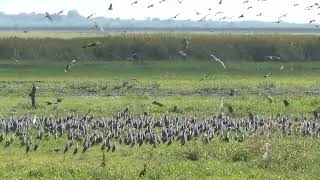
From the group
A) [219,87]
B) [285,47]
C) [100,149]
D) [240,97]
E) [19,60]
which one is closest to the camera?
[100,149]


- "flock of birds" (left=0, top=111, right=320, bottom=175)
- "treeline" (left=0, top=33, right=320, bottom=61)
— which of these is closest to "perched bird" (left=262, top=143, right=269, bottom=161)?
"flock of birds" (left=0, top=111, right=320, bottom=175)

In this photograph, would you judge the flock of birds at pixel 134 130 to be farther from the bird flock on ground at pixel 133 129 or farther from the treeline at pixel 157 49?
the treeline at pixel 157 49

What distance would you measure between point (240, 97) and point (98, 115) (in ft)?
32.2

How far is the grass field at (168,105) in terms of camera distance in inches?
796

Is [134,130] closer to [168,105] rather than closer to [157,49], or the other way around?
[168,105]

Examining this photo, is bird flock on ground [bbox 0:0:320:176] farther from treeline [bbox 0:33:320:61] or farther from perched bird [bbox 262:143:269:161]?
treeline [bbox 0:33:320:61]

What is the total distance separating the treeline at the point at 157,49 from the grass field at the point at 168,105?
1.84 m

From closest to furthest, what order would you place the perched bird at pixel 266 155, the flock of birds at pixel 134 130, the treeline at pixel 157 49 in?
the perched bird at pixel 266 155
the flock of birds at pixel 134 130
the treeline at pixel 157 49

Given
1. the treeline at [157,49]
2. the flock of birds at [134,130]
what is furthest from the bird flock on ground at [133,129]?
the treeline at [157,49]

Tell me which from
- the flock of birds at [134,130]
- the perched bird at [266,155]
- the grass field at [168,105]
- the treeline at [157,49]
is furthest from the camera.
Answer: the treeline at [157,49]

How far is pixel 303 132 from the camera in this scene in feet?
88.1

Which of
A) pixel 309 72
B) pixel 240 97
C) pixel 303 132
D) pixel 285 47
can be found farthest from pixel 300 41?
pixel 303 132

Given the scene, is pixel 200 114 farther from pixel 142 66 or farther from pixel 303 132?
pixel 142 66

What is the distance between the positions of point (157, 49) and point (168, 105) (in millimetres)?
29203
